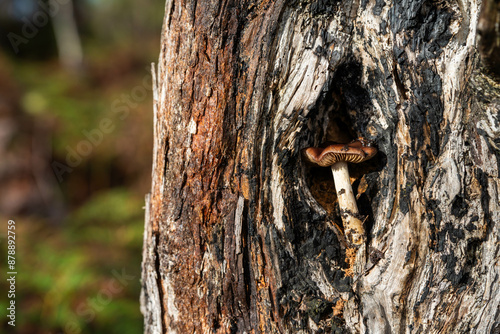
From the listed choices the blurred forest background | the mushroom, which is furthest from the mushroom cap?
the blurred forest background

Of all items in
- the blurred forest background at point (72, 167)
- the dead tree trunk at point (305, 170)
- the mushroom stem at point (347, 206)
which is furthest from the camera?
the blurred forest background at point (72, 167)

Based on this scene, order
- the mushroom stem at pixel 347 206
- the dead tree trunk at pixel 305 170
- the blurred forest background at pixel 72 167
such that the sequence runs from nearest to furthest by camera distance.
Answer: the dead tree trunk at pixel 305 170 < the mushroom stem at pixel 347 206 < the blurred forest background at pixel 72 167

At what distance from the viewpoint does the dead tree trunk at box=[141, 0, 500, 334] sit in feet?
6.40

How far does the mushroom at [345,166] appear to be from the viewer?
201 centimetres

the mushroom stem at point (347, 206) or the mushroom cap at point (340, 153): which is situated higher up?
the mushroom cap at point (340, 153)

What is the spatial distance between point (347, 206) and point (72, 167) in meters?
7.71

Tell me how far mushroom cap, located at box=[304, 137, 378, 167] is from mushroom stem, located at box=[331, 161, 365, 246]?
0.39 feet

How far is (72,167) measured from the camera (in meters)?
8.32

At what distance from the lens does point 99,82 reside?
11.3m

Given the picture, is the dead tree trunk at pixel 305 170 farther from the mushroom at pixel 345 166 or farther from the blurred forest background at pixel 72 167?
the blurred forest background at pixel 72 167

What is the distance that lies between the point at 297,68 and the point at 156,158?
41.3 inches

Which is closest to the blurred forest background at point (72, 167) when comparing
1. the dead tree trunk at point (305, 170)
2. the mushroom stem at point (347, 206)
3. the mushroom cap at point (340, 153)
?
the dead tree trunk at point (305, 170)

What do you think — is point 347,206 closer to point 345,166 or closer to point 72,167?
point 345,166

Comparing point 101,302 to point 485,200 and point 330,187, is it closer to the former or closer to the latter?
point 330,187
